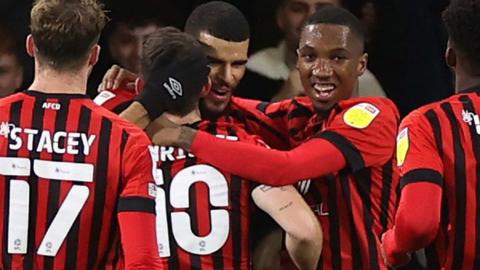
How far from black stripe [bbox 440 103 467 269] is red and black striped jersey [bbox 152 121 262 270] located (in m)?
0.69

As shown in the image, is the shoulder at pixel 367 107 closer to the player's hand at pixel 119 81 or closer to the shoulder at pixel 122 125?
the player's hand at pixel 119 81

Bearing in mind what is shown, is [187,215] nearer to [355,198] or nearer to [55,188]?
[355,198]

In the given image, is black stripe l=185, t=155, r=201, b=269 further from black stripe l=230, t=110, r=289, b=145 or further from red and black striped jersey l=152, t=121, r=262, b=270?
black stripe l=230, t=110, r=289, b=145

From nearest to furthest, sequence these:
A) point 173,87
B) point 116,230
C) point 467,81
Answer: point 116,230 → point 467,81 → point 173,87

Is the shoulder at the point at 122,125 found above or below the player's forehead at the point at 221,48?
below

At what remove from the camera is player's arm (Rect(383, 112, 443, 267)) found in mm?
3555

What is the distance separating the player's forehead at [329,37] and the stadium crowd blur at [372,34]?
938mm

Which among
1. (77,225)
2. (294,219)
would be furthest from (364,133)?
(77,225)

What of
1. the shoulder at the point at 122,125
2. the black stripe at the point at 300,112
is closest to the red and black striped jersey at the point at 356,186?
the black stripe at the point at 300,112

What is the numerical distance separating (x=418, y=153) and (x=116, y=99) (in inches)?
46.7

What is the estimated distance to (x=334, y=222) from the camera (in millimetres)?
4293

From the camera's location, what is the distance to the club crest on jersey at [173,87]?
399 cm

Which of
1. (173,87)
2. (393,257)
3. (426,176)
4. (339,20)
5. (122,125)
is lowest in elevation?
(393,257)

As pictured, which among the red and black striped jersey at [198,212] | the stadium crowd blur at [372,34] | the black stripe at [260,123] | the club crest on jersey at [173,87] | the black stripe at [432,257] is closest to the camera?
the black stripe at [432,257]
